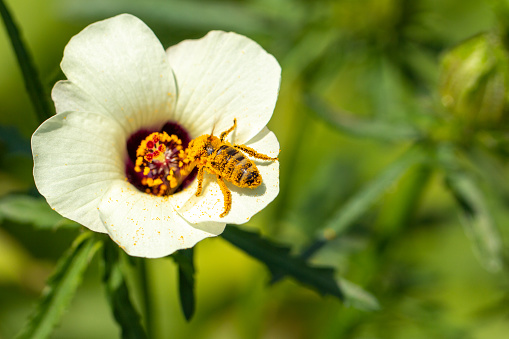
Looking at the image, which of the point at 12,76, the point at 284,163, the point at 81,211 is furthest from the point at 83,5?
the point at 81,211

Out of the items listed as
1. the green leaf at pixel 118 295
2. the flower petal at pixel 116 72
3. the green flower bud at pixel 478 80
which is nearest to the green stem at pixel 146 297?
the green leaf at pixel 118 295

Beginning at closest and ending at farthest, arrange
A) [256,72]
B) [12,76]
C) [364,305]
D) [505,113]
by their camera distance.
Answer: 1. [256,72]
2. [364,305]
3. [505,113]
4. [12,76]

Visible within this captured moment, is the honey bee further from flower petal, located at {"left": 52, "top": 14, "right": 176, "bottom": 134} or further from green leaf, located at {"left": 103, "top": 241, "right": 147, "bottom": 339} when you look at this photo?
green leaf, located at {"left": 103, "top": 241, "right": 147, "bottom": 339}

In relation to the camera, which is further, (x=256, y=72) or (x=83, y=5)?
(x=83, y=5)

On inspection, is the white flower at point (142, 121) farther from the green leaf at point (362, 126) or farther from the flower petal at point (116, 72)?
the green leaf at point (362, 126)

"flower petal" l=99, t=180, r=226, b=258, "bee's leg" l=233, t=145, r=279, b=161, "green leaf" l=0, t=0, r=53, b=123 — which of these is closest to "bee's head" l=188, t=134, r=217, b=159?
"bee's leg" l=233, t=145, r=279, b=161

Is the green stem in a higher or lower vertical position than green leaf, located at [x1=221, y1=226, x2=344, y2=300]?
lower

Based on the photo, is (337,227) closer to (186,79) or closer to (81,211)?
(186,79)

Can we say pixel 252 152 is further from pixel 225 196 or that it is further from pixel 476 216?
pixel 476 216
